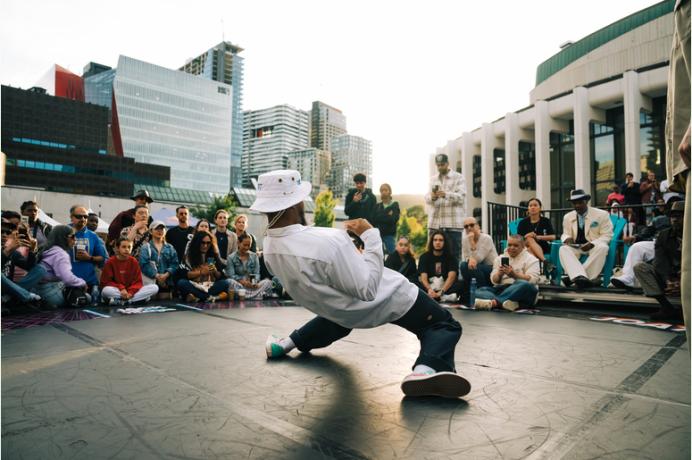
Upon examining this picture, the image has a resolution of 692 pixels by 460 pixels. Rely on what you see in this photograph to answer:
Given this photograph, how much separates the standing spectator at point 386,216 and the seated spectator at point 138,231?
4.14m

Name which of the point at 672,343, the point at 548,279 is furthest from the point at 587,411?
the point at 548,279

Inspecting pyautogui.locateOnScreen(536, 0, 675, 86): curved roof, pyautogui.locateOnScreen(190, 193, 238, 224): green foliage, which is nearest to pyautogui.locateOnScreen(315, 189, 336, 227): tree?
pyautogui.locateOnScreen(190, 193, 238, 224): green foliage

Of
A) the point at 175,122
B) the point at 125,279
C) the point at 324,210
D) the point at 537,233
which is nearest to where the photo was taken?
the point at 125,279

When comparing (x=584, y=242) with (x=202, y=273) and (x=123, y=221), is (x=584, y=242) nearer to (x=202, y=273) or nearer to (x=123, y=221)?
(x=202, y=273)

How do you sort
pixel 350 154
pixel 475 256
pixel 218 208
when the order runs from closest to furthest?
pixel 475 256 → pixel 218 208 → pixel 350 154

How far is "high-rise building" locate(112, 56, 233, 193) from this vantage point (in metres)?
96.7

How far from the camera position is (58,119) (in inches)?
2726

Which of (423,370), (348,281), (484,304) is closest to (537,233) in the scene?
(484,304)

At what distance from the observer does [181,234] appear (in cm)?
832

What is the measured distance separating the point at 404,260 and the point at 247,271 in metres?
2.92

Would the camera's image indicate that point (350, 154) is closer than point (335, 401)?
No

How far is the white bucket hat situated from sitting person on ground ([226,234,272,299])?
17.9ft

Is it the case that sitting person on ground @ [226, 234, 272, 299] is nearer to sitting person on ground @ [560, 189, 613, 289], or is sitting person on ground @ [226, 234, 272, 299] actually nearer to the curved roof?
sitting person on ground @ [560, 189, 613, 289]

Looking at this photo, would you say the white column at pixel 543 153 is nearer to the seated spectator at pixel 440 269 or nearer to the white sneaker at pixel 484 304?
the seated spectator at pixel 440 269
